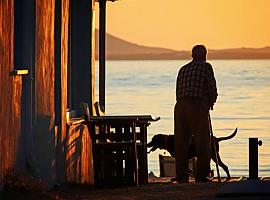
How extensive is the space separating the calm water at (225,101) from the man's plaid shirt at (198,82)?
9.68m

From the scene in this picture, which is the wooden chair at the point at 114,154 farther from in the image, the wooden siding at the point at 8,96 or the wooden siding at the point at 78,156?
the wooden siding at the point at 8,96

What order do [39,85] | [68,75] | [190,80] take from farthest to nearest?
[68,75] < [190,80] < [39,85]

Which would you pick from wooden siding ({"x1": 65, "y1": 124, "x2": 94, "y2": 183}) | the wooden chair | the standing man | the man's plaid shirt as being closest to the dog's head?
wooden siding ({"x1": 65, "y1": 124, "x2": 94, "y2": 183})

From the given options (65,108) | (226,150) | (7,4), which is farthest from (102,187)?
(226,150)

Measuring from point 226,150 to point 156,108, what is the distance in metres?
15.2

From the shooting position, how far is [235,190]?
14742 mm

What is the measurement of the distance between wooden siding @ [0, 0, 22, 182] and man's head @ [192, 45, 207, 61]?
11.5ft

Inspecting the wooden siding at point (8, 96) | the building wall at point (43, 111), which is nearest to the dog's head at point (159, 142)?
the building wall at point (43, 111)

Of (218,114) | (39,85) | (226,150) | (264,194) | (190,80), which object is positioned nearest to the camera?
(264,194)

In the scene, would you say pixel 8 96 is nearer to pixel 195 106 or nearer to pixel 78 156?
pixel 195 106

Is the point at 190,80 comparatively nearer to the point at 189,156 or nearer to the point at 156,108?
the point at 189,156

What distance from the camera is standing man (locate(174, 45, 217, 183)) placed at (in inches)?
734

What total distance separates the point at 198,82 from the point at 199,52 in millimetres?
470

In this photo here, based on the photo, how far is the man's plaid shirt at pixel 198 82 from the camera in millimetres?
18625
